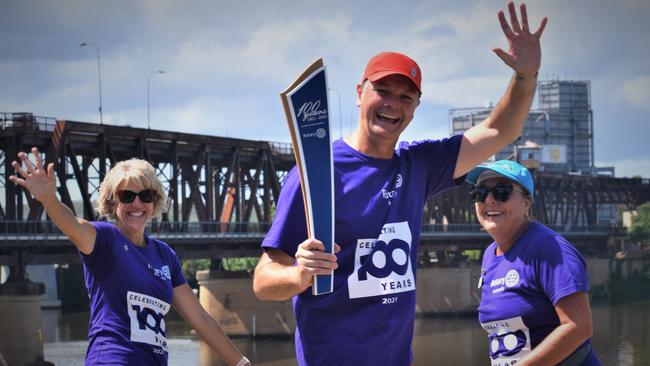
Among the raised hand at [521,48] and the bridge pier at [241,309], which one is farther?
the bridge pier at [241,309]

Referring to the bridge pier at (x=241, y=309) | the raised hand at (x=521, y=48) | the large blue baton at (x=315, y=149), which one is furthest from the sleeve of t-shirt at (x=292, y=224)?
the bridge pier at (x=241, y=309)

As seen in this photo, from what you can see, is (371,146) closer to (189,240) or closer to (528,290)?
(528,290)

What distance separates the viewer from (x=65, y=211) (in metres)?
5.84

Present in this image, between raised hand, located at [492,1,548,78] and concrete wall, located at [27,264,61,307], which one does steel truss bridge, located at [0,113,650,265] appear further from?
raised hand, located at [492,1,548,78]

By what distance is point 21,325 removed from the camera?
42.0m

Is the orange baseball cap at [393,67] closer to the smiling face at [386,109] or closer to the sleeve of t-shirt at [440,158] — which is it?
the smiling face at [386,109]

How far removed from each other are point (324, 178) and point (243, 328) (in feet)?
185

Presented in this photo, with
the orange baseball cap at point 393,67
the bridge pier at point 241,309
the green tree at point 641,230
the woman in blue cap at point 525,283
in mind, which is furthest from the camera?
the green tree at point 641,230

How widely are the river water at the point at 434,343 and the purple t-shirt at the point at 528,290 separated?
42172 mm

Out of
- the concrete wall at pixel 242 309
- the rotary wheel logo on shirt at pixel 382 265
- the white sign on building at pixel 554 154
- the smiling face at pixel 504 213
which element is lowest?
the concrete wall at pixel 242 309

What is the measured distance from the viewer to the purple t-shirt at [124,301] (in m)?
5.86

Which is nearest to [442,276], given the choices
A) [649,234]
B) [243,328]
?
[243,328]

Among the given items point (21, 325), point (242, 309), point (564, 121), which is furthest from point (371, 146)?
point (564, 121)

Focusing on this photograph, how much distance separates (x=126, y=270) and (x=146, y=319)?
13.2 inches
